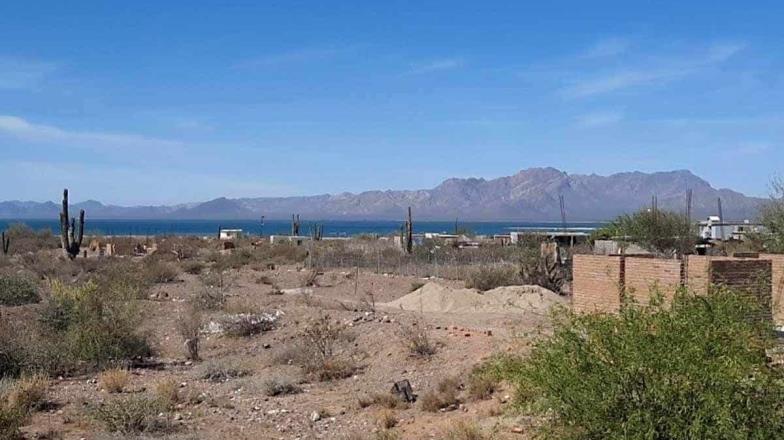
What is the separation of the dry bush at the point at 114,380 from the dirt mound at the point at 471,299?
457 inches

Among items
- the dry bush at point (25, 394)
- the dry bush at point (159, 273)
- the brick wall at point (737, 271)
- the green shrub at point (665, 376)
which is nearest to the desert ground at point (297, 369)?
the dry bush at point (25, 394)

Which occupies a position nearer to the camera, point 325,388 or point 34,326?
point 325,388

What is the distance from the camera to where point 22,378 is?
54.4ft

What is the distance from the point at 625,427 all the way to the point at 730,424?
0.91 m

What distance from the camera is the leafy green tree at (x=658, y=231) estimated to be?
40.8m

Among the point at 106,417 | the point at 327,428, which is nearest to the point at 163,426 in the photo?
the point at 106,417

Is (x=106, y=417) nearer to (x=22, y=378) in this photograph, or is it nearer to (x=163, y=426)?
(x=163, y=426)

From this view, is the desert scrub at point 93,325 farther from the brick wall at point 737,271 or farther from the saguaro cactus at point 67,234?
the saguaro cactus at point 67,234

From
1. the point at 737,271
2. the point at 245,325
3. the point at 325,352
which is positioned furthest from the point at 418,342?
the point at 737,271

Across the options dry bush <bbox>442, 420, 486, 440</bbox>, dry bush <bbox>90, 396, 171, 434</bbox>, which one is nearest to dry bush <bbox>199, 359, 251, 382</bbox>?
dry bush <bbox>90, 396, 171, 434</bbox>

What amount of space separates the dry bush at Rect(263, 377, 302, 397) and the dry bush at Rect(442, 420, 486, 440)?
4.97 meters

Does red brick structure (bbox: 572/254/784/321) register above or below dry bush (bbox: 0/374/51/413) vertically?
above

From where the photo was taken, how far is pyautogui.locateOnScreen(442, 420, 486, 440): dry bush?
11645mm

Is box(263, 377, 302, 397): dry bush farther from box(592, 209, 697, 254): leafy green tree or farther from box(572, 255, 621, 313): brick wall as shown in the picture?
box(592, 209, 697, 254): leafy green tree
